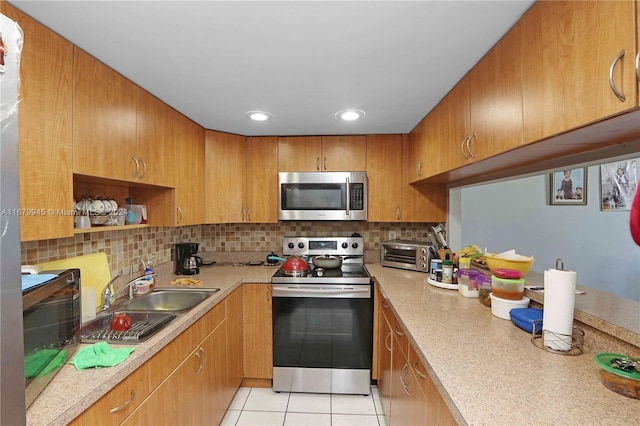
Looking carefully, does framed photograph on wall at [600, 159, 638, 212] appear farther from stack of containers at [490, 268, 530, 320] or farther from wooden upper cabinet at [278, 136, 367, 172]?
wooden upper cabinet at [278, 136, 367, 172]

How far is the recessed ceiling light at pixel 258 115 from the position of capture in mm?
2004

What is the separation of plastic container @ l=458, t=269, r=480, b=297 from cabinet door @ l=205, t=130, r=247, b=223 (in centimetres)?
178

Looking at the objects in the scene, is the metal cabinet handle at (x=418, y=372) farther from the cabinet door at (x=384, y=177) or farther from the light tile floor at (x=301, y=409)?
the cabinet door at (x=384, y=177)

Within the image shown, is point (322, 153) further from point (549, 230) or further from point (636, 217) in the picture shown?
point (636, 217)

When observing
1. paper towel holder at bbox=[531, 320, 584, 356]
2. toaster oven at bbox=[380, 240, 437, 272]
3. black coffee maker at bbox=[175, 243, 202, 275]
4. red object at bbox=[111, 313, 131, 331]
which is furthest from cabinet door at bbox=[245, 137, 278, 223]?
paper towel holder at bbox=[531, 320, 584, 356]

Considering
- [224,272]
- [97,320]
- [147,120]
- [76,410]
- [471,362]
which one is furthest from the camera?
[224,272]

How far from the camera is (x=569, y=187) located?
1645 millimetres

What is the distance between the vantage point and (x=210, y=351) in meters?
1.75

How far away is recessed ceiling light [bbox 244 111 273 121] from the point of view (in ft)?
6.57

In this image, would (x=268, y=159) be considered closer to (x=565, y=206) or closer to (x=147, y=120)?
(x=147, y=120)

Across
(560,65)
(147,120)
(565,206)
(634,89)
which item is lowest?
(565,206)

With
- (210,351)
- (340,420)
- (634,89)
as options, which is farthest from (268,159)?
(634,89)

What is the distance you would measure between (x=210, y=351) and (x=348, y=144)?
189 centimetres

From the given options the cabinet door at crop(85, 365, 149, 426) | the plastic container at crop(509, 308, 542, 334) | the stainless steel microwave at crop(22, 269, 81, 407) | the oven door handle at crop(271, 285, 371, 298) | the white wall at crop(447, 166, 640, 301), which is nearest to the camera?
the stainless steel microwave at crop(22, 269, 81, 407)
